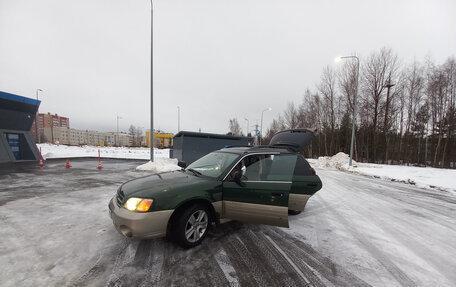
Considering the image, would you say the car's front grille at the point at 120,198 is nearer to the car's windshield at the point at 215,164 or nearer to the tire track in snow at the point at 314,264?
the car's windshield at the point at 215,164

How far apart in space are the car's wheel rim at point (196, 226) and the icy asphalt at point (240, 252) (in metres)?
0.20

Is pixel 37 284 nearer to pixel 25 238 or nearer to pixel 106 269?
pixel 106 269

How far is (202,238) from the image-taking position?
9.61 feet

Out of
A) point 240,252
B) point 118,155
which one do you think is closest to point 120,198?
point 240,252

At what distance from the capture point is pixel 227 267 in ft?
7.88

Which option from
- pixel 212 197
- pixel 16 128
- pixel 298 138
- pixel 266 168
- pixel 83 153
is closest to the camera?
pixel 212 197

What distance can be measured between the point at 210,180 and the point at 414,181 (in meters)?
12.3

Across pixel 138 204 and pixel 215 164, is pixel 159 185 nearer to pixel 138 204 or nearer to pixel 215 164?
pixel 138 204

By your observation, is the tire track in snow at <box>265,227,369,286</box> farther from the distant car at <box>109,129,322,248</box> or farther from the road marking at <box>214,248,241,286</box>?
the road marking at <box>214,248,241,286</box>

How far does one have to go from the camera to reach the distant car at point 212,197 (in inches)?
100

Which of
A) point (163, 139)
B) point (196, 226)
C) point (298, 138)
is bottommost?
point (196, 226)

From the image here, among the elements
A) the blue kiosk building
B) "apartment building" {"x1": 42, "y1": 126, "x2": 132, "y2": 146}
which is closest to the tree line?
the blue kiosk building

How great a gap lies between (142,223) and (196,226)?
86 cm

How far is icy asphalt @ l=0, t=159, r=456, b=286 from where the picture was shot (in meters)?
2.19
